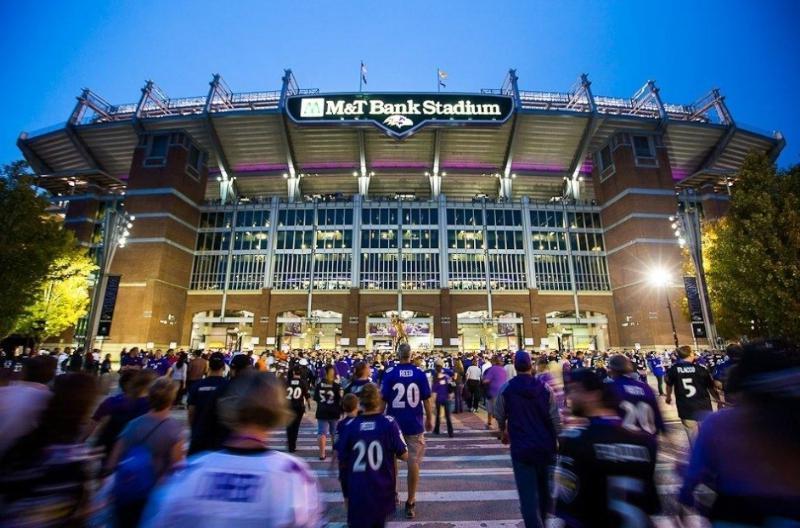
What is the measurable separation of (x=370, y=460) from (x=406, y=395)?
2332 mm

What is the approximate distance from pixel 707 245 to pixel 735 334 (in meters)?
6.77

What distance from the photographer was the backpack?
2.96 metres

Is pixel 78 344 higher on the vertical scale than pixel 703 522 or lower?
higher

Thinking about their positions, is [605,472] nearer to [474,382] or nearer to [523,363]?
[523,363]

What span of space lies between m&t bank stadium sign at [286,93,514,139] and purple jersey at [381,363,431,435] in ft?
135

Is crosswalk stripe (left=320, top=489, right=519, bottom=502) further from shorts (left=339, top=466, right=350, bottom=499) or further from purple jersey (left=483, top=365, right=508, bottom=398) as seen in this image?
purple jersey (left=483, top=365, right=508, bottom=398)

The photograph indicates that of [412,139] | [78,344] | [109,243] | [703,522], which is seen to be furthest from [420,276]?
[703,522]

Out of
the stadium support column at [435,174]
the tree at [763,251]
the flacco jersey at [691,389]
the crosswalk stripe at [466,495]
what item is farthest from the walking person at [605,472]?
the stadium support column at [435,174]

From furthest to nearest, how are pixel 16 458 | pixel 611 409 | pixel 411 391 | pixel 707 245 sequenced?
pixel 707 245
pixel 411 391
pixel 611 409
pixel 16 458

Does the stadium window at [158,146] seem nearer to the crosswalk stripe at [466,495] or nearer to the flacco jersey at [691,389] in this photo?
the crosswalk stripe at [466,495]

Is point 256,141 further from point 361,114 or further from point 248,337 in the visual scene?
point 248,337

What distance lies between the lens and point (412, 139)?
4819 centimetres

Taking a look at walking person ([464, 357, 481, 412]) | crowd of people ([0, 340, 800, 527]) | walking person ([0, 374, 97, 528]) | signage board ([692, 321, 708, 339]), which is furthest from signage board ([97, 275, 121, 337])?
signage board ([692, 321, 708, 339])

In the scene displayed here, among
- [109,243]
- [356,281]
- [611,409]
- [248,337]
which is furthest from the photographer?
[248,337]
